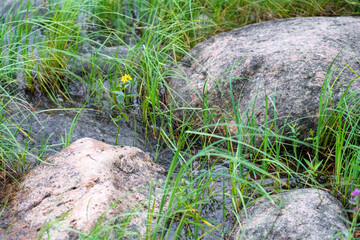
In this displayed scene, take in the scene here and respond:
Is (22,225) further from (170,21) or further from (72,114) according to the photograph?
(170,21)

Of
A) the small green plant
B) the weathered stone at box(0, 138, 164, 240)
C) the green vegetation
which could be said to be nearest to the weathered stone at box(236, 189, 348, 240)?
the green vegetation

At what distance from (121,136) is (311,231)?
1.66m

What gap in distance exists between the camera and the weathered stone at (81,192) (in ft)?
6.28

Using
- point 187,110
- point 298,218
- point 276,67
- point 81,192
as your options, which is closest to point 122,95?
point 187,110

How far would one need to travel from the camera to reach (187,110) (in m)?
3.13

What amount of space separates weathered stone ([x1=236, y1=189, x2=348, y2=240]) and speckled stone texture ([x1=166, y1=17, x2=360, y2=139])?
634 millimetres

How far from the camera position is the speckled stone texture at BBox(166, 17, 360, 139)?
279 centimetres

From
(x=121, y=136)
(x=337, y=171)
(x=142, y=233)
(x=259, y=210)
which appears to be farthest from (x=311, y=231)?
(x=121, y=136)

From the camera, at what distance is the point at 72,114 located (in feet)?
10.5

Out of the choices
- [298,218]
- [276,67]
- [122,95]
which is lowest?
[298,218]

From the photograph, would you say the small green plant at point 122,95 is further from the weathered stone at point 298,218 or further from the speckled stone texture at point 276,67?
the weathered stone at point 298,218

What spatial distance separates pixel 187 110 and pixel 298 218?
4.97 ft

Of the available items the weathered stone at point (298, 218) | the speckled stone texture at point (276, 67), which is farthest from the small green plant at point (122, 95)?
the weathered stone at point (298, 218)

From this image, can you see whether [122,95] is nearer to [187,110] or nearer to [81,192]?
[187,110]
